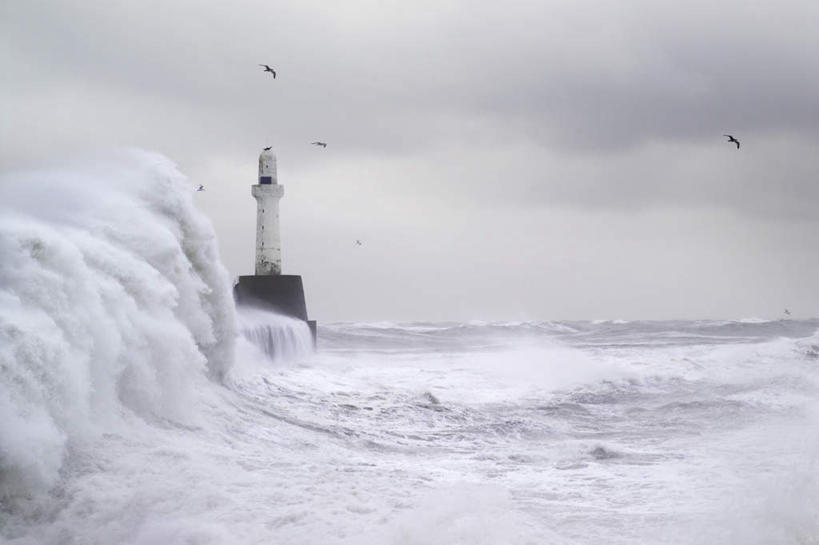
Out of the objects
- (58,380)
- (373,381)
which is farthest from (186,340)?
(373,381)

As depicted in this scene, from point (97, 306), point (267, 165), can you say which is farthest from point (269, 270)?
point (97, 306)

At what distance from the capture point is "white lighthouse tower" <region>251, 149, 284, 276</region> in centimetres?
2547

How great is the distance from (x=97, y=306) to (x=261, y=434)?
3141 mm

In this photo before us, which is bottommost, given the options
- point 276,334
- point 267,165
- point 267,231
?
point 276,334

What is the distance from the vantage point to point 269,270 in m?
25.5

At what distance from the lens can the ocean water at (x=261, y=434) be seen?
640cm

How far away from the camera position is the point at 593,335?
1769 inches

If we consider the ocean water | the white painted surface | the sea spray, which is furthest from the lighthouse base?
the sea spray

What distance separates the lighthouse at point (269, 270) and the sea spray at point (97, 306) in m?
9.45

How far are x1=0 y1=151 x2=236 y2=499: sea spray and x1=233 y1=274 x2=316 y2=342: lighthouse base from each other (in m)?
9.35

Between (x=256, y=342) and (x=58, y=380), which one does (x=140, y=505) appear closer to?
(x=58, y=380)

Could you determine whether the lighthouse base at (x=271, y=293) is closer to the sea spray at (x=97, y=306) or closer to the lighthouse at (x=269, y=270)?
the lighthouse at (x=269, y=270)

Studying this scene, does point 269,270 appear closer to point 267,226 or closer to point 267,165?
point 267,226

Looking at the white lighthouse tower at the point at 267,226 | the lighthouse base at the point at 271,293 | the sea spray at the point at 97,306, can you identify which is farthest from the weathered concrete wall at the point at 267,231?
the sea spray at the point at 97,306
